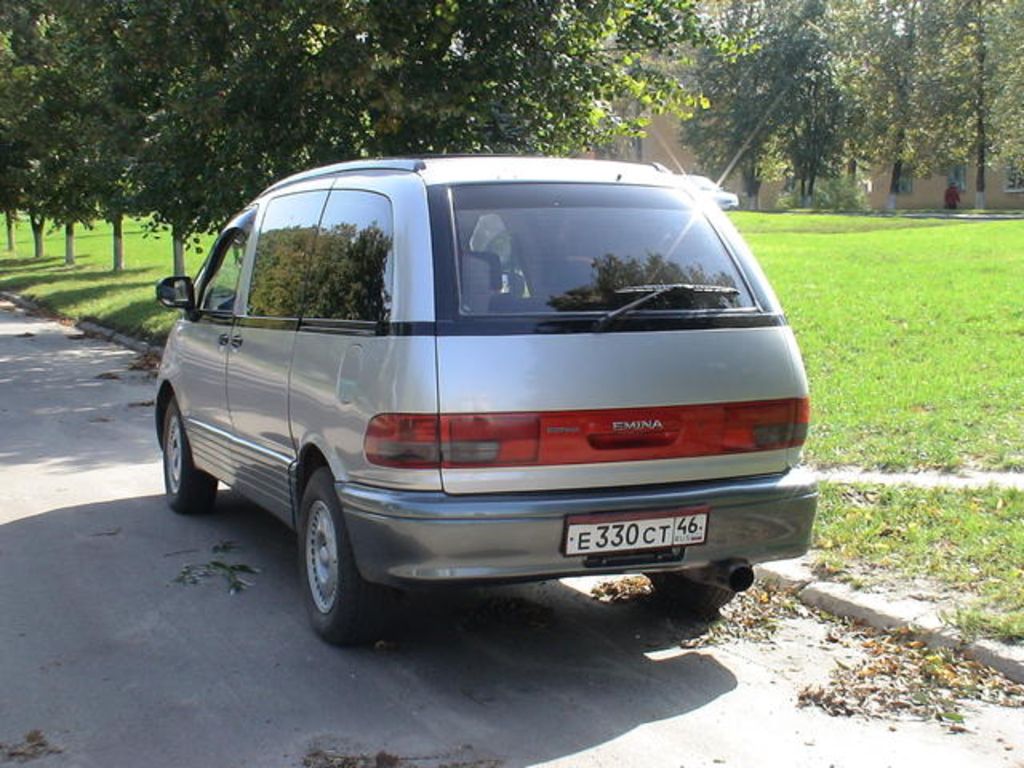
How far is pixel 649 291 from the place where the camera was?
191 inches

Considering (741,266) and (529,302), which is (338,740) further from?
(741,266)

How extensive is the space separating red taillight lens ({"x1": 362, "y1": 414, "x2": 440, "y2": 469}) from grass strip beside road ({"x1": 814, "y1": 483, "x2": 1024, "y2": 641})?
2.38 meters

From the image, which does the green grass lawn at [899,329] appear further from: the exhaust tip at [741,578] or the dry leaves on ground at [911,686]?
the exhaust tip at [741,578]

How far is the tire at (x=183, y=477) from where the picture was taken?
7492mm

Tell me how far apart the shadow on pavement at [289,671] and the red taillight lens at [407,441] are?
88 cm

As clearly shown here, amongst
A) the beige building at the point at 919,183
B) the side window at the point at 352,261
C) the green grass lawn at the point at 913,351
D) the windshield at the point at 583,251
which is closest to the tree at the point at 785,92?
the beige building at the point at 919,183

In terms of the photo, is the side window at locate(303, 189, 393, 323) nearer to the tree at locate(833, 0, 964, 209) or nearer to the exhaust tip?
the exhaust tip

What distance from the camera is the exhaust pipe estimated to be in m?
4.88

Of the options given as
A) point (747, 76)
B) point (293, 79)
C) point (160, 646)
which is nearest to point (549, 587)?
point (160, 646)

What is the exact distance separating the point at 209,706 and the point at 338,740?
1.95ft

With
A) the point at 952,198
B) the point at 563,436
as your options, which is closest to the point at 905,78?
the point at 952,198

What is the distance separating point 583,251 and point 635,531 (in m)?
1.11

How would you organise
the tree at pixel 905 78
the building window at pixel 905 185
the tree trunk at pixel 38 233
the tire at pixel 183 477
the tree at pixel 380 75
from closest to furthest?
1. the tire at pixel 183 477
2. the tree at pixel 380 75
3. the tree trunk at pixel 38 233
4. the tree at pixel 905 78
5. the building window at pixel 905 185

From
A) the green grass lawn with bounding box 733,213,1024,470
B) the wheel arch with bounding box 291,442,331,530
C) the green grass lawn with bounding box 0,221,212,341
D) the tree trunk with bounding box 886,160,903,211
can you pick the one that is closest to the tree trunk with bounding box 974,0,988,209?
the tree trunk with bounding box 886,160,903,211
